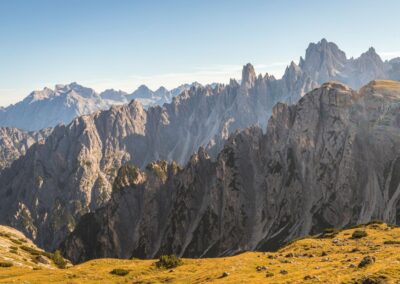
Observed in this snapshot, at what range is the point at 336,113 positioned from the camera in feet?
650

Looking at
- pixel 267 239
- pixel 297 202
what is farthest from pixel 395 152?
pixel 267 239

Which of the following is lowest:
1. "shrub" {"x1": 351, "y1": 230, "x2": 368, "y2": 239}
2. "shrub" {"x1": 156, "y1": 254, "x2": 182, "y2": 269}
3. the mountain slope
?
the mountain slope

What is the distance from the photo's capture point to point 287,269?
3619 cm

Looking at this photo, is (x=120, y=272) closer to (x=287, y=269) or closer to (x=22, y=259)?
(x=287, y=269)

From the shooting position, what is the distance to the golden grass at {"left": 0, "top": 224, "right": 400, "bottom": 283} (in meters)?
30.5

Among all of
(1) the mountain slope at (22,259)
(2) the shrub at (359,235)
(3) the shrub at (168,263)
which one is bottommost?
(1) the mountain slope at (22,259)

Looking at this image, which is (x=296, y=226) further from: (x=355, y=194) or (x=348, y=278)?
(x=348, y=278)

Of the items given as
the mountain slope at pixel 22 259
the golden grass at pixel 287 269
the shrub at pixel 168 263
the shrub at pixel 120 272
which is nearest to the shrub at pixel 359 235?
the golden grass at pixel 287 269

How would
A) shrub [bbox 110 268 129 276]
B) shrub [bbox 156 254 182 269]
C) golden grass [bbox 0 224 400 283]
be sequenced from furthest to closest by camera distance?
shrub [bbox 156 254 182 269], shrub [bbox 110 268 129 276], golden grass [bbox 0 224 400 283]

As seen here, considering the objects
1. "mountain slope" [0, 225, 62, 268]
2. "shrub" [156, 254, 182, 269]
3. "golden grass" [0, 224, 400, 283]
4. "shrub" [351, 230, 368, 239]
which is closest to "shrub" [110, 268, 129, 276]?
"golden grass" [0, 224, 400, 283]

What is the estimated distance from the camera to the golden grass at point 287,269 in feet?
100

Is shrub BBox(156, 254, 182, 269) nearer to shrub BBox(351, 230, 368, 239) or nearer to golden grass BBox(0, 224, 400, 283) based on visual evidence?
golden grass BBox(0, 224, 400, 283)

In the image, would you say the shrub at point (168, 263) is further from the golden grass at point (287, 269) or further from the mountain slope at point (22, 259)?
the mountain slope at point (22, 259)

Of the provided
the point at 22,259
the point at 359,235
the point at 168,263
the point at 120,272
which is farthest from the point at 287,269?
the point at 22,259
